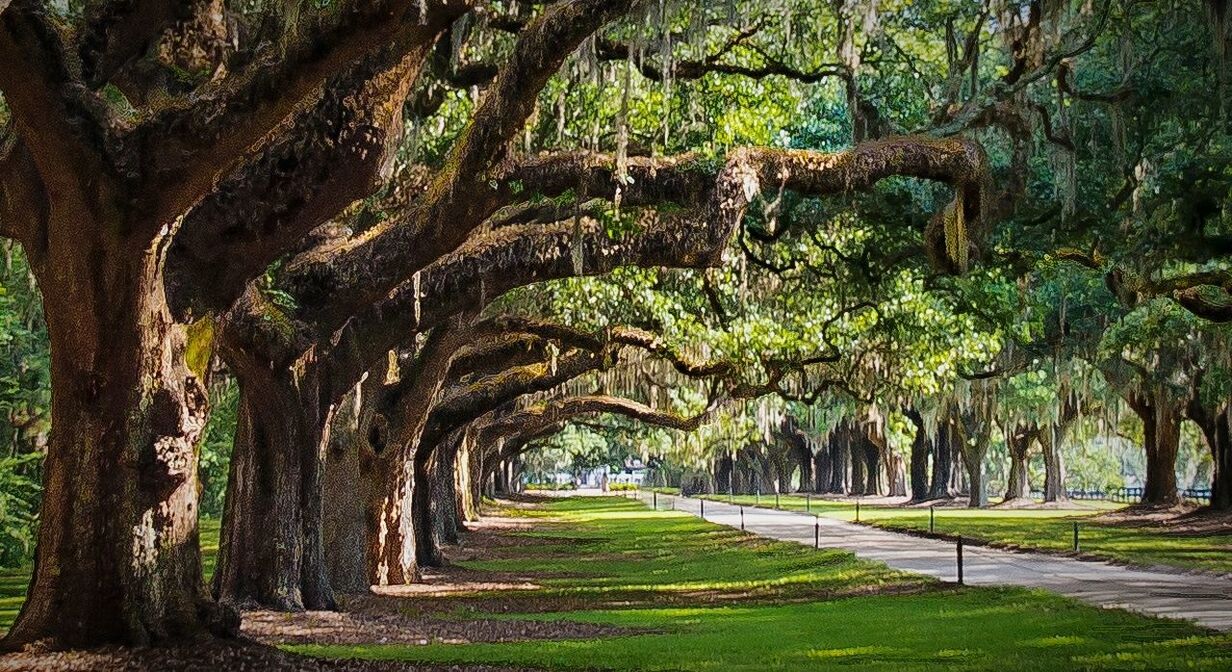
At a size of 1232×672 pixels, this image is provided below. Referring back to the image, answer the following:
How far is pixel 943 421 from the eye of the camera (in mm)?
60656

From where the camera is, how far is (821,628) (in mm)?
15898

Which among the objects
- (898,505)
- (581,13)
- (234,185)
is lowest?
(898,505)

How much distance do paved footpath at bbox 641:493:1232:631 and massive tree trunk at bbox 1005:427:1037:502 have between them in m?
26.6

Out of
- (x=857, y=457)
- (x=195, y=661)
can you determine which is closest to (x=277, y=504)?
(x=195, y=661)

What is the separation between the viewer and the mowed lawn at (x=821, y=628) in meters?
12.2

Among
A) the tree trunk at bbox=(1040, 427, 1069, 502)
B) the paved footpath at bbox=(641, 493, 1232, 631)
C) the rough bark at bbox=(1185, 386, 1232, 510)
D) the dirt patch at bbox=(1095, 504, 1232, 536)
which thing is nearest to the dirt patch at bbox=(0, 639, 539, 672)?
the paved footpath at bbox=(641, 493, 1232, 631)

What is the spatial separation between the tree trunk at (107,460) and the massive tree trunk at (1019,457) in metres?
54.5

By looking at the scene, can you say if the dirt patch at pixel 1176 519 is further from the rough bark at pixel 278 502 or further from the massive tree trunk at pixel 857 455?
the massive tree trunk at pixel 857 455

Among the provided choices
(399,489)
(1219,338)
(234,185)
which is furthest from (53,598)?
(1219,338)

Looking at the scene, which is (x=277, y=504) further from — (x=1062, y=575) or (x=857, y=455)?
(x=857, y=455)

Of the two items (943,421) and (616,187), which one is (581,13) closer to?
(616,187)

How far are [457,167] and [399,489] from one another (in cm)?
1159

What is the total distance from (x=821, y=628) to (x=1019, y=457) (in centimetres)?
5041

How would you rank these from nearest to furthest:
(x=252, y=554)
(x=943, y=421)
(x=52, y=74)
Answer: (x=52, y=74), (x=252, y=554), (x=943, y=421)
